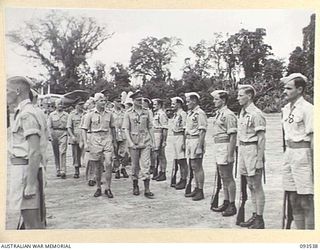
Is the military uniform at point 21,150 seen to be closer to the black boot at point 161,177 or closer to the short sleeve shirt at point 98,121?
the short sleeve shirt at point 98,121

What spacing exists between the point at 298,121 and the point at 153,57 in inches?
18.4

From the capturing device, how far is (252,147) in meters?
2.25

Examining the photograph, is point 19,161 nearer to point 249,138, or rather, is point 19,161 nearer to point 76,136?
point 76,136

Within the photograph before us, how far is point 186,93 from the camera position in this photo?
89.9 inches

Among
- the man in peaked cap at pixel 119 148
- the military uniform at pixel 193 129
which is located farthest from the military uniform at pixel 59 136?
the military uniform at pixel 193 129

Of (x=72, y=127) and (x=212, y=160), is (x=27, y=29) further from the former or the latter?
(x=212, y=160)

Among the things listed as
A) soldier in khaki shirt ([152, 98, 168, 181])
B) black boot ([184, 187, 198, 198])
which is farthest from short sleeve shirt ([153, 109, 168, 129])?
black boot ([184, 187, 198, 198])

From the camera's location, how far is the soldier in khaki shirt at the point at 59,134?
2.26 m

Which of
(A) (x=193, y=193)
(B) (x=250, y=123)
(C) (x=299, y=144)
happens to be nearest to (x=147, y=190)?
(A) (x=193, y=193)

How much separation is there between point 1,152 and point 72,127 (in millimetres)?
224

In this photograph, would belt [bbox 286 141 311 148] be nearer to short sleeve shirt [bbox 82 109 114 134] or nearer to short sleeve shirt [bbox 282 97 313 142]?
short sleeve shirt [bbox 282 97 313 142]

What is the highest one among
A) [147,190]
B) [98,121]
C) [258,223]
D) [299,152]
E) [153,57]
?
[153,57]

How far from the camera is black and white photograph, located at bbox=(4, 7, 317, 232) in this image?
7.32ft

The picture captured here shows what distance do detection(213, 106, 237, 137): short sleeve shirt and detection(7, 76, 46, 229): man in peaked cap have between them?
0.52 meters
